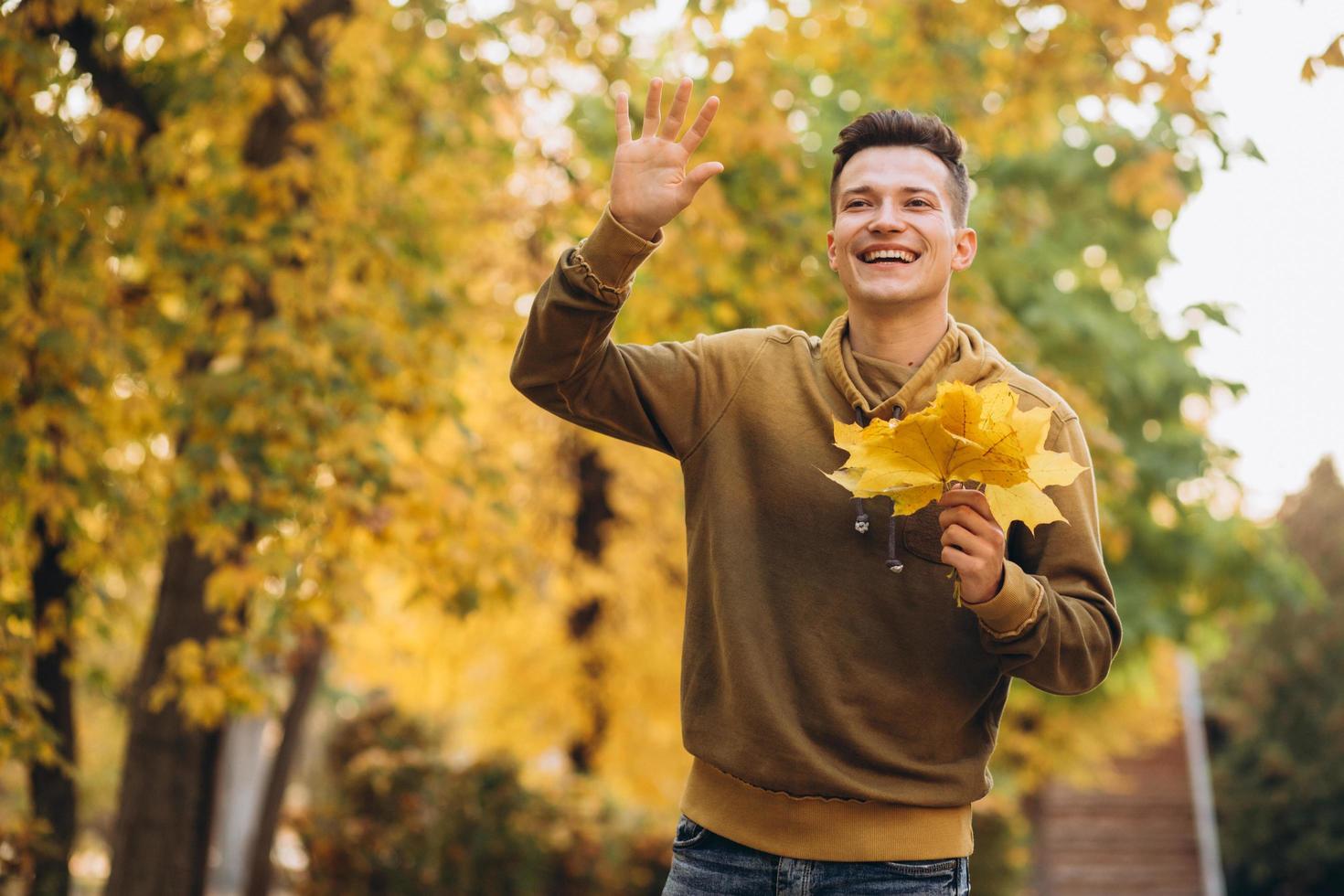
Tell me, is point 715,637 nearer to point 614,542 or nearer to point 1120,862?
point 614,542

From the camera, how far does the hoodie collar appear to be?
7.73ft

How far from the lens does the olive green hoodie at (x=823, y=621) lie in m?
2.22

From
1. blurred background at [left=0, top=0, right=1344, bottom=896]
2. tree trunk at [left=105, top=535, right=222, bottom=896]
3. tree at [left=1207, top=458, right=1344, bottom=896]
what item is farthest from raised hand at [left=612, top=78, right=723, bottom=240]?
tree at [left=1207, top=458, right=1344, bottom=896]

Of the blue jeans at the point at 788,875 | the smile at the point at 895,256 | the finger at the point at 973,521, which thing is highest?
the smile at the point at 895,256

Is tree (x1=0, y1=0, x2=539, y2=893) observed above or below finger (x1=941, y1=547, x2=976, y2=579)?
above

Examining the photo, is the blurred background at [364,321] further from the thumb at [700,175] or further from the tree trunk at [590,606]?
the thumb at [700,175]

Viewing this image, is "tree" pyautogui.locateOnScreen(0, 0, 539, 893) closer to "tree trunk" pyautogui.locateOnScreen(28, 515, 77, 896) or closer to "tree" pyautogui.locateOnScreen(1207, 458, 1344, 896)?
"tree trunk" pyautogui.locateOnScreen(28, 515, 77, 896)

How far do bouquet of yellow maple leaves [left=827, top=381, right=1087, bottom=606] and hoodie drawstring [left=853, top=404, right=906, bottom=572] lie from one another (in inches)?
4.4

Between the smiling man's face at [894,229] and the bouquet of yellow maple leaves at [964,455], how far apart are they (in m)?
0.40

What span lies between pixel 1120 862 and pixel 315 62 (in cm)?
1878

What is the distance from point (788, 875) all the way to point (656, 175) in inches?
46.9

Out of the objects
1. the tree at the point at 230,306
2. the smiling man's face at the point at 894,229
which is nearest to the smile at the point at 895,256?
the smiling man's face at the point at 894,229

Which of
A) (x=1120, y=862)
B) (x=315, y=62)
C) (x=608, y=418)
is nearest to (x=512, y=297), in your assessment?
(x=315, y=62)

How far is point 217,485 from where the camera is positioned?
5102 millimetres
